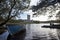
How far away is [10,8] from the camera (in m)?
13.8

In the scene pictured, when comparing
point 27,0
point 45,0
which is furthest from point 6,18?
point 45,0

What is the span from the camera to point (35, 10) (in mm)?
14703

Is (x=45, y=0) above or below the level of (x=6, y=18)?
above

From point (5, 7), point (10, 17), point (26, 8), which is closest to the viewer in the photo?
point (5, 7)

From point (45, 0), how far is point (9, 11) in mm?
3072

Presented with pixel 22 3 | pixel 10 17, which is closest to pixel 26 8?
pixel 22 3

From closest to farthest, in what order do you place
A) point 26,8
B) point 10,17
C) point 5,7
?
point 5,7
point 10,17
point 26,8

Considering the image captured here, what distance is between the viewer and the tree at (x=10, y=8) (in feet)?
42.2

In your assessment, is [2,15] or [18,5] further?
[18,5]

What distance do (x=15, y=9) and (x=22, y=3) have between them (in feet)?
2.60

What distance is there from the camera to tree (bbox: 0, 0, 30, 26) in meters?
12.9

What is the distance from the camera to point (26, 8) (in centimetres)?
1507

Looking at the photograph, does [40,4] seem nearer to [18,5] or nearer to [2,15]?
[18,5]

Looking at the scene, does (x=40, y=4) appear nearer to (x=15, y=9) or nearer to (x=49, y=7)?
(x=49, y=7)
